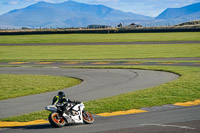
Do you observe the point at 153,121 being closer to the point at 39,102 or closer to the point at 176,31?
the point at 39,102

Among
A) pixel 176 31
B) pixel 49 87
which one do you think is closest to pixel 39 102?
pixel 49 87

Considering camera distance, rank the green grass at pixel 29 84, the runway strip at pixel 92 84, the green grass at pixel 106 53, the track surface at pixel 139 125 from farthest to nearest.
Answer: the green grass at pixel 106 53 → the green grass at pixel 29 84 → the runway strip at pixel 92 84 → the track surface at pixel 139 125

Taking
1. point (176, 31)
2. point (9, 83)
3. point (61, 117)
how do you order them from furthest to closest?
point (176, 31) → point (9, 83) → point (61, 117)

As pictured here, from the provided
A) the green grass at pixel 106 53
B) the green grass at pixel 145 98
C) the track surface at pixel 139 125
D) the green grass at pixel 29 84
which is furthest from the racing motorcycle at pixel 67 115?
the green grass at pixel 106 53

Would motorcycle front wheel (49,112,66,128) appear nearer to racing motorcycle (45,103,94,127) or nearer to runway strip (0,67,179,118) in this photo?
racing motorcycle (45,103,94,127)

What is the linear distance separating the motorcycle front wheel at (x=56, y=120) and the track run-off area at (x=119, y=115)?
0.20m

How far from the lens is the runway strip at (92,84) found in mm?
19047

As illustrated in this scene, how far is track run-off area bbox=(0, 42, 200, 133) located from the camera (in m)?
13.7

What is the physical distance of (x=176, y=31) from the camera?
9456 cm

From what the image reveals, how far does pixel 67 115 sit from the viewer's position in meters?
13.9

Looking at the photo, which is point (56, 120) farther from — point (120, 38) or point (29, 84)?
point (120, 38)

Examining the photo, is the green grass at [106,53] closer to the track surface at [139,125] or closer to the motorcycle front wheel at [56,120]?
the track surface at [139,125]

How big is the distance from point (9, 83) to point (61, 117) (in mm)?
15110

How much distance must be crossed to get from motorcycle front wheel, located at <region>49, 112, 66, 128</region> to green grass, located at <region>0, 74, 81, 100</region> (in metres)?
8.94
